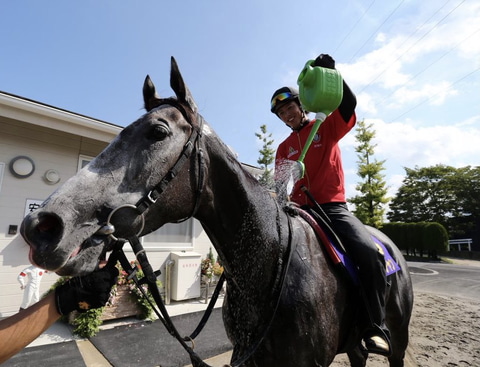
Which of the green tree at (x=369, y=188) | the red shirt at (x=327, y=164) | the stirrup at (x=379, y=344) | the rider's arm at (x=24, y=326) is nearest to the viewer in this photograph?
the rider's arm at (x=24, y=326)

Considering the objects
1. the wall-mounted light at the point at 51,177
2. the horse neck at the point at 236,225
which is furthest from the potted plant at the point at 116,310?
the horse neck at the point at 236,225

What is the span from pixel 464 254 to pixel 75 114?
37.3 m

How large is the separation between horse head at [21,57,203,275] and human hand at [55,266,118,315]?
23 cm

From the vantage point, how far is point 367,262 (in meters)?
2.05

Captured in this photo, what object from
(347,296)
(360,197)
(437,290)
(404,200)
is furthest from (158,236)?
(404,200)

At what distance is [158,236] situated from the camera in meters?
7.32

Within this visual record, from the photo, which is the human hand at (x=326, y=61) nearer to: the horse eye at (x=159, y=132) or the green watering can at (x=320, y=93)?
the green watering can at (x=320, y=93)

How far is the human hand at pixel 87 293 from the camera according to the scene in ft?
4.75

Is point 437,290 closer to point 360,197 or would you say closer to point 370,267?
point 370,267

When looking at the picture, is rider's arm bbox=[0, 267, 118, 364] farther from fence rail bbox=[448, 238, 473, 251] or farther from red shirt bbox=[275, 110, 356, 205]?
fence rail bbox=[448, 238, 473, 251]

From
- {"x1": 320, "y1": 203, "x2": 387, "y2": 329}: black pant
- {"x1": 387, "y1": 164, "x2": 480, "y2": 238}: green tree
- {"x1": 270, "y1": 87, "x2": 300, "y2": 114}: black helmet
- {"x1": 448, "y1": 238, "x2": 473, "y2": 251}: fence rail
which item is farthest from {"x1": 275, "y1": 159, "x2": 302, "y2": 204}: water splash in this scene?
{"x1": 387, "y1": 164, "x2": 480, "y2": 238}: green tree

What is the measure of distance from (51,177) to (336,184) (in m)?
6.06

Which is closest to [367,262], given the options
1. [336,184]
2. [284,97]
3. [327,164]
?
[336,184]

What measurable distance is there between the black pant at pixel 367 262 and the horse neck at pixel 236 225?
72 cm
